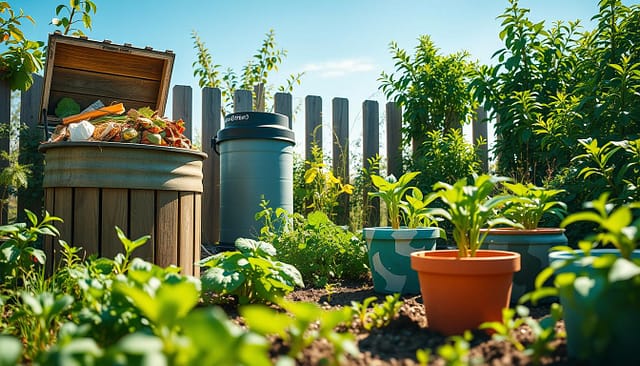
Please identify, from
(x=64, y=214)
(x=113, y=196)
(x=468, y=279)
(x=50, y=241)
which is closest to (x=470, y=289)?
(x=468, y=279)

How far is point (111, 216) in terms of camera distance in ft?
7.38

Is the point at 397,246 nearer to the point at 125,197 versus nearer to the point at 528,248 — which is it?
the point at 528,248

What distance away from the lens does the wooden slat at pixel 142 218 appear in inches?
89.6

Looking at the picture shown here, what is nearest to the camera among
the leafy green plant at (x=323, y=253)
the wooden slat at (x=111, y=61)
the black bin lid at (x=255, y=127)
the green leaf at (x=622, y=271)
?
the green leaf at (x=622, y=271)

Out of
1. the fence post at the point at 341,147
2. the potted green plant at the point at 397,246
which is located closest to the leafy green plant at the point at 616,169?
the potted green plant at the point at 397,246

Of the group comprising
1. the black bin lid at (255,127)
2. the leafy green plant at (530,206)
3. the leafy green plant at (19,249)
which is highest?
the black bin lid at (255,127)

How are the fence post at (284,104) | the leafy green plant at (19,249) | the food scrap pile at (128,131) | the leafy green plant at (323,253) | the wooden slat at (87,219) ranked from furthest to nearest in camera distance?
the fence post at (284,104)
the leafy green plant at (323,253)
the food scrap pile at (128,131)
the wooden slat at (87,219)
the leafy green plant at (19,249)

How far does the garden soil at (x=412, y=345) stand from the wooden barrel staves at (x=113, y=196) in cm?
113

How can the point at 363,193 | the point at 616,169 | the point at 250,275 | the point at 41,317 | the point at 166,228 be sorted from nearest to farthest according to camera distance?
the point at 41,317, the point at 250,275, the point at 166,228, the point at 616,169, the point at 363,193

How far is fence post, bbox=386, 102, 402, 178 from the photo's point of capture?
5625mm

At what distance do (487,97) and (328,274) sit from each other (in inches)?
110

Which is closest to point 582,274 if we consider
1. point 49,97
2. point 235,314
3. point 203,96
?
point 235,314

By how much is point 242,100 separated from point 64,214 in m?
3.02

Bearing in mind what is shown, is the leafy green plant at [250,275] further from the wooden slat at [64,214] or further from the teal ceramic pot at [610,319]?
the teal ceramic pot at [610,319]
